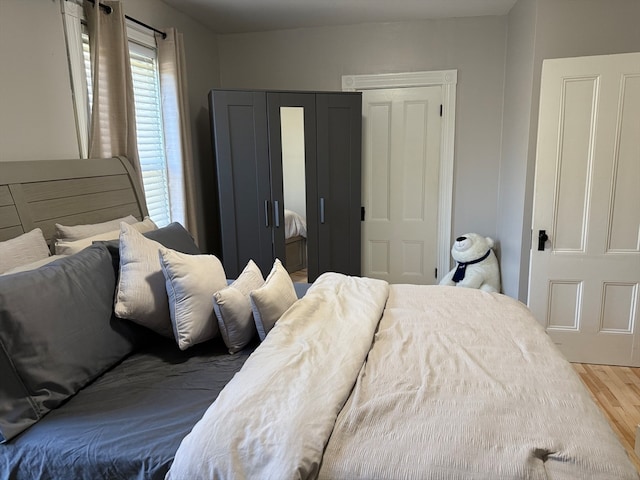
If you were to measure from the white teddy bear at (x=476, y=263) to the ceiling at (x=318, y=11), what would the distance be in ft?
5.67

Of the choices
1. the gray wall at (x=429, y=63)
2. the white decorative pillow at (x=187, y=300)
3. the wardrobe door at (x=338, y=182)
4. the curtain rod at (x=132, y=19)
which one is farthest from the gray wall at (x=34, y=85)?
the gray wall at (x=429, y=63)

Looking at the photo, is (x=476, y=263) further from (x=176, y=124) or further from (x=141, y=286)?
(x=141, y=286)

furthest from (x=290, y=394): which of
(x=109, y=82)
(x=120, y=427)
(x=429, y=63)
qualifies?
(x=429, y=63)

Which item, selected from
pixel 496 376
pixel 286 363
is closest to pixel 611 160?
pixel 496 376

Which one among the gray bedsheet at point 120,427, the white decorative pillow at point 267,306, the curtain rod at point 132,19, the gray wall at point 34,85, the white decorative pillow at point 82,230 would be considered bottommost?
the gray bedsheet at point 120,427

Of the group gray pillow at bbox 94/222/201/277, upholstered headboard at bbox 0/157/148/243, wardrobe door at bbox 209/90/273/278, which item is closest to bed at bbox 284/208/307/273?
wardrobe door at bbox 209/90/273/278

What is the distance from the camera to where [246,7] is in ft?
10.9

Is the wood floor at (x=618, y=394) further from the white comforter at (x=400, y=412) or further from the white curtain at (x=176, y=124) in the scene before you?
the white curtain at (x=176, y=124)

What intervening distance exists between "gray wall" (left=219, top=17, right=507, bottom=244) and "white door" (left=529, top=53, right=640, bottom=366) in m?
0.97

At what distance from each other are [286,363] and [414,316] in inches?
29.0

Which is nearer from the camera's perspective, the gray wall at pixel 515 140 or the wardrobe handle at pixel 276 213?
the gray wall at pixel 515 140

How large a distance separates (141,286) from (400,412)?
109cm

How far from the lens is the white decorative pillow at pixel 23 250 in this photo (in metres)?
1.74

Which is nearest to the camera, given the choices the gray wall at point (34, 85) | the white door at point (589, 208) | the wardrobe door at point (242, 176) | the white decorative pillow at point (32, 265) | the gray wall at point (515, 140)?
the white decorative pillow at point (32, 265)
